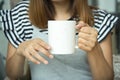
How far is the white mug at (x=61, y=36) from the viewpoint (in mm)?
795

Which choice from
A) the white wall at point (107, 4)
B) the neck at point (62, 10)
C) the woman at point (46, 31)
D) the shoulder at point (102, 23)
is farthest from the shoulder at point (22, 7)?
the white wall at point (107, 4)

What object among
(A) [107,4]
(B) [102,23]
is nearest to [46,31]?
(B) [102,23]

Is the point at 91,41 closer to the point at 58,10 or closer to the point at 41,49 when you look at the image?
the point at 41,49

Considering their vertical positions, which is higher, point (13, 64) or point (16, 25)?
point (16, 25)

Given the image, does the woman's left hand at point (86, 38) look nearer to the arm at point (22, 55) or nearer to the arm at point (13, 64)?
the arm at point (22, 55)

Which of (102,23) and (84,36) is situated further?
(102,23)

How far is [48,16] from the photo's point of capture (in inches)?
44.7

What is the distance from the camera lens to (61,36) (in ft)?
2.64

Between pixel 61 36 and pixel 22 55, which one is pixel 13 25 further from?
pixel 61 36

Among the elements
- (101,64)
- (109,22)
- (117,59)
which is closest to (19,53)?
(101,64)

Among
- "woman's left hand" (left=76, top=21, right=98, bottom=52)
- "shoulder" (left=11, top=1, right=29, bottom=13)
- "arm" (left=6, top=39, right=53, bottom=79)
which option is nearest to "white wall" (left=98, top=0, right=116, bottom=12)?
"shoulder" (left=11, top=1, right=29, bottom=13)

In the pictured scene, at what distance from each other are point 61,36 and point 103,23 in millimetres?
377

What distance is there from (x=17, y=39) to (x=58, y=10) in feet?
0.62

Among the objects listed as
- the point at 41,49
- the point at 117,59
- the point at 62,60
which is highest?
the point at 41,49
